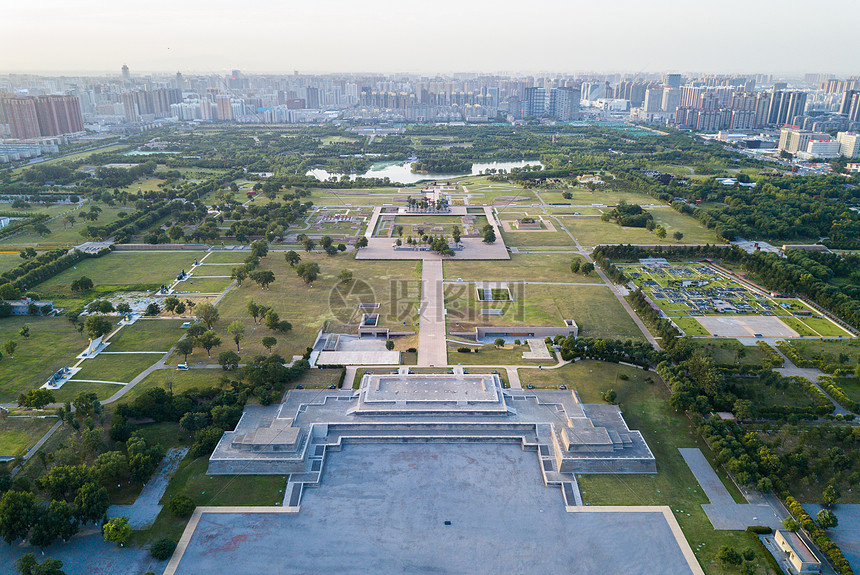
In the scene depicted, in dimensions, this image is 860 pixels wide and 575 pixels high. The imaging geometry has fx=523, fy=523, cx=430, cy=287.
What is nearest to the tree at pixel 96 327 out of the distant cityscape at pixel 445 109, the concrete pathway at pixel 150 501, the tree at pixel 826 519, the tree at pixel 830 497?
the concrete pathway at pixel 150 501

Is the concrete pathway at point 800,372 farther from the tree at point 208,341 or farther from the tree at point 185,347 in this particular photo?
the tree at point 185,347

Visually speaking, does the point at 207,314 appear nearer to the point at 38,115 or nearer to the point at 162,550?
the point at 162,550

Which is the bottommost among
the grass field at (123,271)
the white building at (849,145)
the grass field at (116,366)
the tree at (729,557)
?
the tree at (729,557)

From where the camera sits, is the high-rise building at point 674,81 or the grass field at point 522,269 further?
the high-rise building at point 674,81

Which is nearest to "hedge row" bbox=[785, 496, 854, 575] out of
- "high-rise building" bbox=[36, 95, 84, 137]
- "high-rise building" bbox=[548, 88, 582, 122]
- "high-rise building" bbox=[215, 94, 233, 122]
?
"high-rise building" bbox=[36, 95, 84, 137]

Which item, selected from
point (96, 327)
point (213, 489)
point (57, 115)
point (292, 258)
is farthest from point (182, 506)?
point (57, 115)

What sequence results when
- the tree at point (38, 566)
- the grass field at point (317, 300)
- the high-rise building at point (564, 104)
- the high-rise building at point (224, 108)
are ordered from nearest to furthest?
the tree at point (38, 566), the grass field at point (317, 300), the high-rise building at point (224, 108), the high-rise building at point (564, 104)
